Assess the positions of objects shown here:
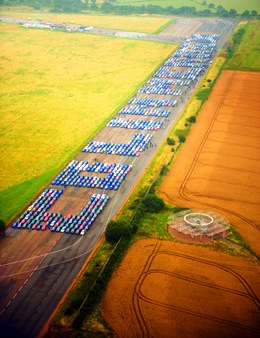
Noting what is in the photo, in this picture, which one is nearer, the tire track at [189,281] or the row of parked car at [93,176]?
the tire track at [189,281]

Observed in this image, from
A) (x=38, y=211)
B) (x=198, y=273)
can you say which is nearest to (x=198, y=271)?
(x=198, y=273)

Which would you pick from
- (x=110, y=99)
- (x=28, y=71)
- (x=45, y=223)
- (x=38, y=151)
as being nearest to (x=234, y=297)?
(x=45, y=223)

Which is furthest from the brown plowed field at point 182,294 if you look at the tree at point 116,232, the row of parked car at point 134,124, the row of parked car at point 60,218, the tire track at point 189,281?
the row of parked car at point 134,124

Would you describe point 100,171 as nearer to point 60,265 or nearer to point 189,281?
point 60,265

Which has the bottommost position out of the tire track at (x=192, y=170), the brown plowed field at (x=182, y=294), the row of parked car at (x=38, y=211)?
the row of parked car at (x=38, y=211)

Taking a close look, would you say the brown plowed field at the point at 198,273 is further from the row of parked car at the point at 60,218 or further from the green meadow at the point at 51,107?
the green meadow at the point at 51,107

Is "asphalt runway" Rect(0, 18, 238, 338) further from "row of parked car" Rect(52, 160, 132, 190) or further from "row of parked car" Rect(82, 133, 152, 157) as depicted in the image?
"row of parked car" Rect(82, 133, 152, 157)

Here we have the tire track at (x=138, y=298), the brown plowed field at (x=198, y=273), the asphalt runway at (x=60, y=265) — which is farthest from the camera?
the asphalt runway at (x=60, y=265)

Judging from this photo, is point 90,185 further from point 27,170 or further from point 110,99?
point 110,99
